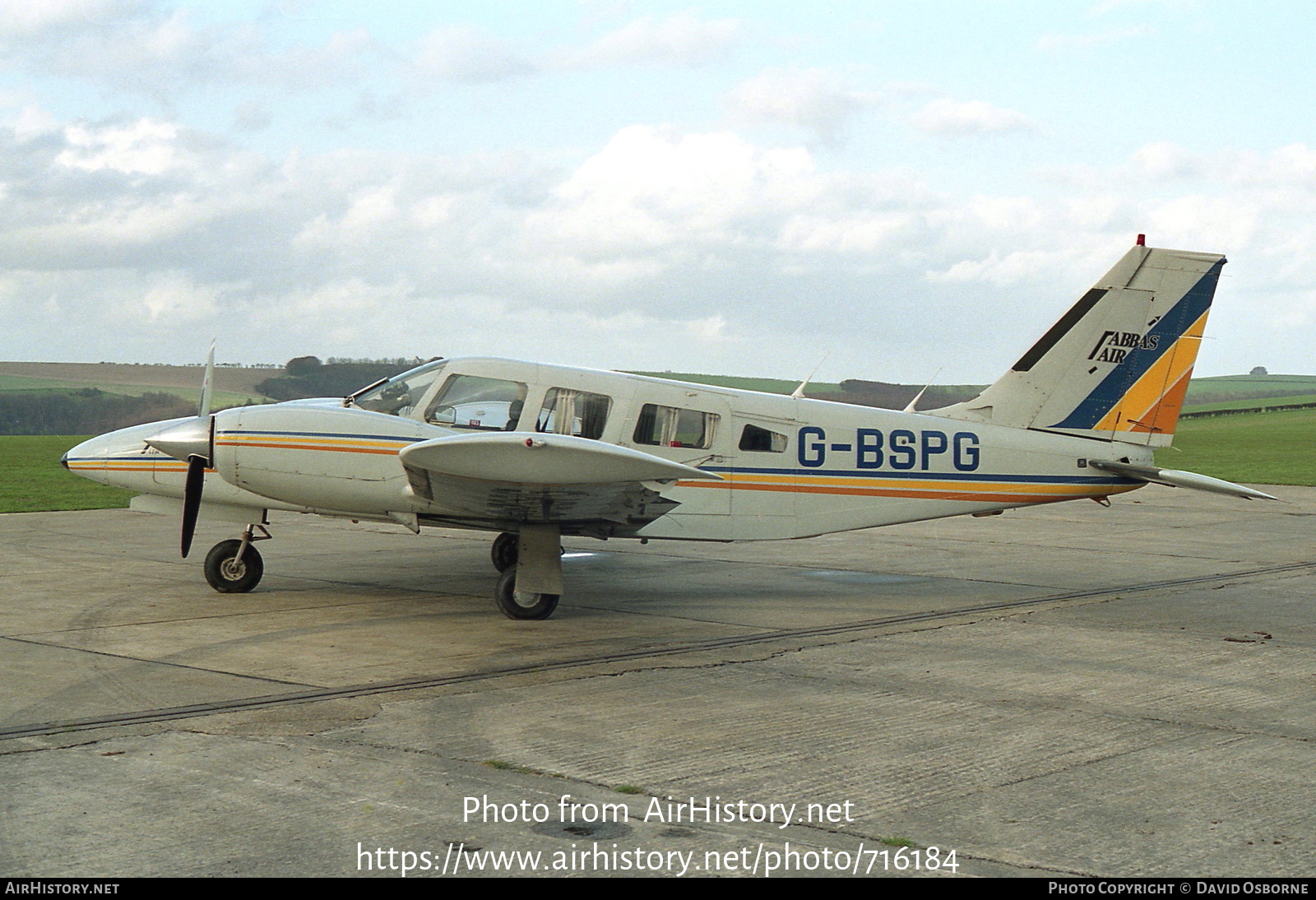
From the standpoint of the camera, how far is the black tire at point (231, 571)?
12.1 meters

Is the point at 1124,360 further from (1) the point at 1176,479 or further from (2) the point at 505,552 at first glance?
(2) the point at 505,552

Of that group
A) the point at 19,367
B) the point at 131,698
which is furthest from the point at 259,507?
the point at 19,367

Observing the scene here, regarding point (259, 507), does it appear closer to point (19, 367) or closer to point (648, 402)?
point (648, 402)

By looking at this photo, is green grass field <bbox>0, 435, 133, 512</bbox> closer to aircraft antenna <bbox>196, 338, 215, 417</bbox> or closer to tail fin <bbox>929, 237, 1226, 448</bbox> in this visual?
aircraft antenna <bbox>196, 338, 215, 417</bbox>

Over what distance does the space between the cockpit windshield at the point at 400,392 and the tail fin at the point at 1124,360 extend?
5.96 m

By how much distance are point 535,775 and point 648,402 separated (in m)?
6.40

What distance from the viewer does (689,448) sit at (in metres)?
12.0

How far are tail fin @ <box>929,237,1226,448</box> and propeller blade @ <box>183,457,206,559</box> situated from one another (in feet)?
26.8

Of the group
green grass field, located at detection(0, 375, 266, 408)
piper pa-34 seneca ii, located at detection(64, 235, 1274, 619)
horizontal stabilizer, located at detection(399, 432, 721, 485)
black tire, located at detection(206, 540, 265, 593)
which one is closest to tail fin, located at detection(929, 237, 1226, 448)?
piper pa-34 seneca ii, located at detection(64, 235, 1274, 619)

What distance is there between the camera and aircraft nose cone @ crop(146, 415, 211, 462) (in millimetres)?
11109

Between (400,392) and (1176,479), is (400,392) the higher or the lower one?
the higher one

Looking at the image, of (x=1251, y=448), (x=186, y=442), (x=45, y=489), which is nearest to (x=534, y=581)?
(x=186, y=442)

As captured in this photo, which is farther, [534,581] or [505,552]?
[505,552]

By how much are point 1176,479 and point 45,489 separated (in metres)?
23.6
